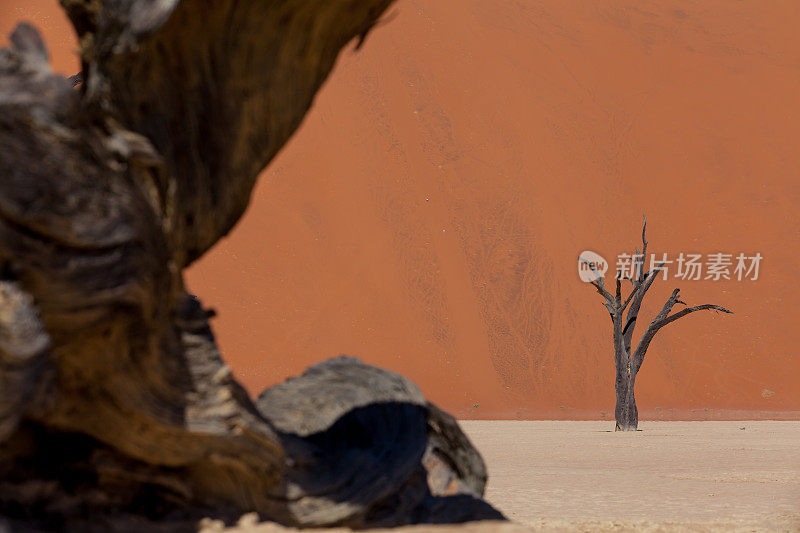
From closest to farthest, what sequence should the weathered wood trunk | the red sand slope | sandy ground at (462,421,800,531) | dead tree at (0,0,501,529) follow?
dead tree at (0,0,501,529) → sandy ground at (462,421,800,531) → the weathered wood trunk → the red sand slope

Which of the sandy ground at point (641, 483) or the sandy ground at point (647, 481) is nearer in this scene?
the sandy ground at point (641, 483)

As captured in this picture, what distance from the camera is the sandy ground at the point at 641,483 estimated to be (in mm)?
5488

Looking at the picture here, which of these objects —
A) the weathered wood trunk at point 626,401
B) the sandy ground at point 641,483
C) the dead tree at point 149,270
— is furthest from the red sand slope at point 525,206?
the dead tree at point 149,270

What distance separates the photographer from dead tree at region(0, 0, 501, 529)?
6.88 feet

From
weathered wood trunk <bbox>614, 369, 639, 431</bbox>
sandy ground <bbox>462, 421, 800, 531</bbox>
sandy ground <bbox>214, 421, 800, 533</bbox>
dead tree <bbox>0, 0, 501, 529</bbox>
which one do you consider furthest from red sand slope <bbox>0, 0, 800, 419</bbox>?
dead tree <bbox>0, 0, 501, 529</bbox>

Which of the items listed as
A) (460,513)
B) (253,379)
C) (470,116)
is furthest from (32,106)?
(470,116)

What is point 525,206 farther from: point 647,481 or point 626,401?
point 647,481

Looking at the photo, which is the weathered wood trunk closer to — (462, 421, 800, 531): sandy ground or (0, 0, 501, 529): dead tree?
(462, 421, 800, 531): sandy ground

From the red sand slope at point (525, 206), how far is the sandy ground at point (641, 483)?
11527 mm

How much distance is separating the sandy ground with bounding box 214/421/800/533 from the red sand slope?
11.5 m

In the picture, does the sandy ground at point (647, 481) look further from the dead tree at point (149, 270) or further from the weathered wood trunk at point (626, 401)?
the dead tree at point (149, 270)

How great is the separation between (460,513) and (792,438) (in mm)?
13395

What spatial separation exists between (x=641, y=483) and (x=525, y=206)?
79.8 ft

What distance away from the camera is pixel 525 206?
3184 cm
